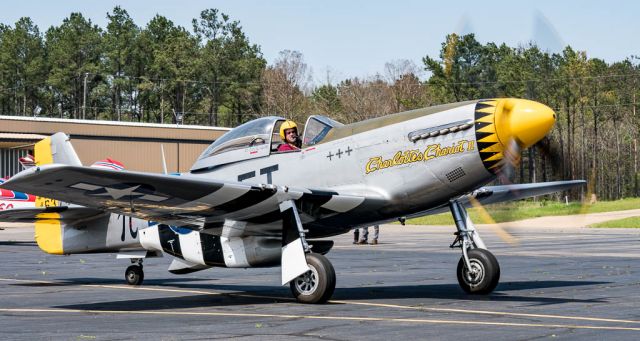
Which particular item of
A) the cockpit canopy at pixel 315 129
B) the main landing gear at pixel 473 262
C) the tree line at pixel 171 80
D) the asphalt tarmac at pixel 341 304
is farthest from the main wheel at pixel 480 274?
the tree line at pixel 171 80

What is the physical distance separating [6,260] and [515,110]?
59.8ft

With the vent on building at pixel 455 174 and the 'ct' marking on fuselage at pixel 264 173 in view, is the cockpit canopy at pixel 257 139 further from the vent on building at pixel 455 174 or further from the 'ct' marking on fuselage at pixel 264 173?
the vent on building at pixel 455 174

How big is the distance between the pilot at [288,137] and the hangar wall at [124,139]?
171ft

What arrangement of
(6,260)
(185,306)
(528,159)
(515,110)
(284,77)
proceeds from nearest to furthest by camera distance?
(515,110) → (185,306) → (528,159) → (6,260) → (284,77)

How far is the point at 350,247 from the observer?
31922 millimetres

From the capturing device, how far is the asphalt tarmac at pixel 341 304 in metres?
9.64

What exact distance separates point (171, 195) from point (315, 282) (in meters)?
2.31

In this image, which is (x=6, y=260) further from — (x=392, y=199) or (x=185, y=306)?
(x=392, y=199)

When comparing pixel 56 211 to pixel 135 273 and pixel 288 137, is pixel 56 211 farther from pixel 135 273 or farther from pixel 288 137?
pixel 288 137

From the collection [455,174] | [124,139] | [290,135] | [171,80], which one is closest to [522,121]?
[455,174]

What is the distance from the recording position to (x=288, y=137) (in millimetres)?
13734

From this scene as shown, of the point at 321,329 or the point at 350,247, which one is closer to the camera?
the point at 321,329

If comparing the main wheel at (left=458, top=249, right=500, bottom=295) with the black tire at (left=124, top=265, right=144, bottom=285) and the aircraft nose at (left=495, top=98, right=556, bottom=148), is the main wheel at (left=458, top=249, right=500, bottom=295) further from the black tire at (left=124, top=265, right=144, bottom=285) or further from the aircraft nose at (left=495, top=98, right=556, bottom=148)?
the black tire at (left=124, top=265, right=144, bottom=285)

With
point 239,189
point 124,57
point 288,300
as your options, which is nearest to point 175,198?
point 239,189
